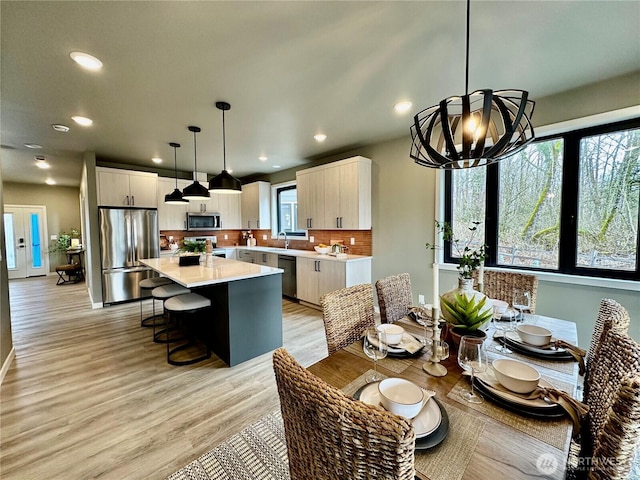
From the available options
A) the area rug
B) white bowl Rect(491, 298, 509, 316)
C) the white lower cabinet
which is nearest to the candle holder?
white bowl Rect(491, 298, 509, 316)

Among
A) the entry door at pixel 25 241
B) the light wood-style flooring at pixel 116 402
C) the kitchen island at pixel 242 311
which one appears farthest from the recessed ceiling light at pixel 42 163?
the kitchen island at pixel 242 311

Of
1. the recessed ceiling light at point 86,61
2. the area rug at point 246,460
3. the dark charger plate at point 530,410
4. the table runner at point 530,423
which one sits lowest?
the area rug at point 246,460

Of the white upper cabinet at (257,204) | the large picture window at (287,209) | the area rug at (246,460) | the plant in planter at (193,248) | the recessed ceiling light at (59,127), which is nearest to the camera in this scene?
the area rug at (246,460)

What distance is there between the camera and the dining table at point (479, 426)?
0.75 m

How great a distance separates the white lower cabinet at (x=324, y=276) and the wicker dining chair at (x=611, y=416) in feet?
9.72

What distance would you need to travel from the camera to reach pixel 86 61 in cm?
202

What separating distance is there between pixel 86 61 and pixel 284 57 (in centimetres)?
152

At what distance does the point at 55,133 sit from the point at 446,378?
17.1ft

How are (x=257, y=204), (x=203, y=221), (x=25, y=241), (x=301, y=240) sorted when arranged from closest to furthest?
(x=301, y=240)
(x=203, y=221)
(x=257, y=204)
(x=25, y=241)

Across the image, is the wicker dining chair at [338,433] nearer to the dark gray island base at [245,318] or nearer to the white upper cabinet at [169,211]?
the dark gray island base at [245,318]

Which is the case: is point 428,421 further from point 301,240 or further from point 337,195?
point 301,240

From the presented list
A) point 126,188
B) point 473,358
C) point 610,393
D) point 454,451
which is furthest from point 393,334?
→ point 126,188

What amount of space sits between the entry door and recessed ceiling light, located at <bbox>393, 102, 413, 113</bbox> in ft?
33.5

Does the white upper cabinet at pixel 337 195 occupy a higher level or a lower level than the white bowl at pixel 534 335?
higher
